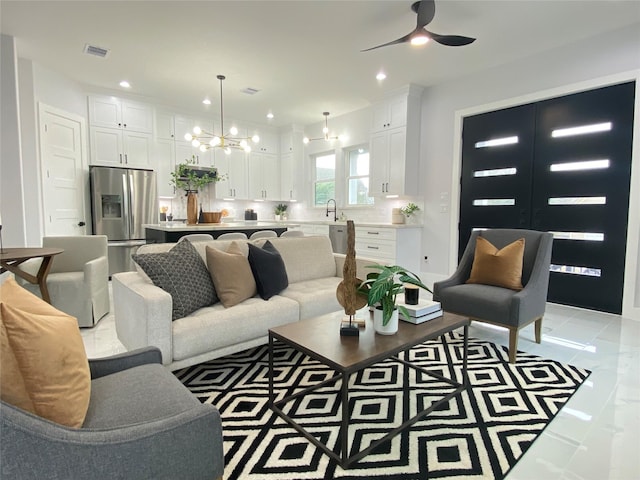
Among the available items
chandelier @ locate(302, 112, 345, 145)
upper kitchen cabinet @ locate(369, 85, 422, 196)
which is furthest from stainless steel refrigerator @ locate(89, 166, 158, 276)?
upper kitchen cabinet @ locate(369, 85, 422, 196)

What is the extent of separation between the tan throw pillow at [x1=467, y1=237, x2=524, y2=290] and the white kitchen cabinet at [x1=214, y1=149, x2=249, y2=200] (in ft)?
17.9

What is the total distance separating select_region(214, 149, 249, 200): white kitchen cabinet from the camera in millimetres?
7145

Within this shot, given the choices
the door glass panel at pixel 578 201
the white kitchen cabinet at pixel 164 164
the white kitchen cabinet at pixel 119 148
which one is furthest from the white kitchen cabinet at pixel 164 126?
the door glass panel at pixel 578 201

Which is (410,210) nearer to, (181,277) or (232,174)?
(232,174)

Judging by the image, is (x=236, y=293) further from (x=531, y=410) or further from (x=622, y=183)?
(x=622, y=183)

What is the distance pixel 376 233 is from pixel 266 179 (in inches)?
133

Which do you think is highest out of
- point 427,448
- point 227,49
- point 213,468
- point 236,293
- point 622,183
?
point 227,49

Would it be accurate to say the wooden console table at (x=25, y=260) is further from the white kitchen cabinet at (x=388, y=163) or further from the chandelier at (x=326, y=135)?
the chandelier at (x=326, y=135)

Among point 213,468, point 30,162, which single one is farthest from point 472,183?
point 30,162

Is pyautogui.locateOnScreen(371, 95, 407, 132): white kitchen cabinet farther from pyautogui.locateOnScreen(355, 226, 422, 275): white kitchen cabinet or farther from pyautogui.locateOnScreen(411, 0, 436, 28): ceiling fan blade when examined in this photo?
pyautogui.locateOnScreen(411, 0, 436, 28): ceiling fan blade

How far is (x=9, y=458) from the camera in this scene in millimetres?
769

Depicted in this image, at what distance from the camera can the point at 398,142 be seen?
5.50m

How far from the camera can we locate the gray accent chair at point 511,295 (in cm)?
258

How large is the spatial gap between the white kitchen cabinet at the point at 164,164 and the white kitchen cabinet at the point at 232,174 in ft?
2.99
